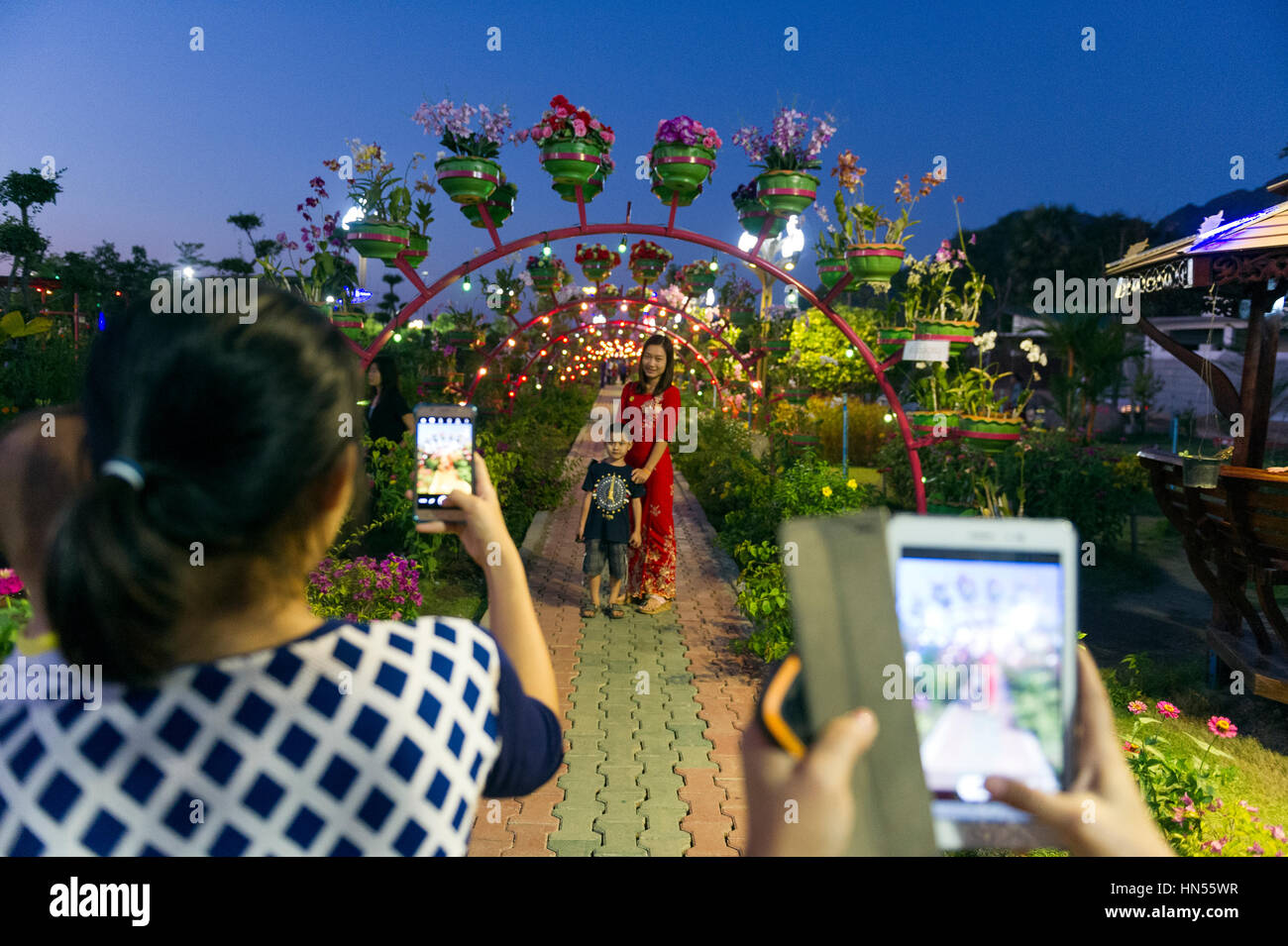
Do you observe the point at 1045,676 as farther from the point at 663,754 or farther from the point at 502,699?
the point at 663,754

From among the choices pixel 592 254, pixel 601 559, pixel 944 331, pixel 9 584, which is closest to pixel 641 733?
pixel 601 559

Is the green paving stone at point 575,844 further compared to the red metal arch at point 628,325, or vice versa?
the red metal arch at point 628,325

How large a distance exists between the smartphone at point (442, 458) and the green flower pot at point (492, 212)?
464cm

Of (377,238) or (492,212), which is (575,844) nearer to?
(377,238)

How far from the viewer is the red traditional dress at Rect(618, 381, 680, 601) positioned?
6.68 metres

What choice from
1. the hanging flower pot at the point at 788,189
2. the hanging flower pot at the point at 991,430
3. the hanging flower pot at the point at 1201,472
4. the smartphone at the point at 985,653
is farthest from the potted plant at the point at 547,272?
the smartphone at the point at 985,653

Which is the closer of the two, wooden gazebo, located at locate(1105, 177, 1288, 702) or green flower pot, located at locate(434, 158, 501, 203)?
wooden gazebo, located at locate(1105, 177, 1288, 702)

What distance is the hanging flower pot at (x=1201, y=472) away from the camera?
4977mm

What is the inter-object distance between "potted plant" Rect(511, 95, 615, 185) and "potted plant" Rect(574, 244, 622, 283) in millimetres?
6383

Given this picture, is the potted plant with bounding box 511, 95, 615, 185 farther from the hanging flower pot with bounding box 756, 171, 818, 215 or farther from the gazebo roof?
the gazebo roof

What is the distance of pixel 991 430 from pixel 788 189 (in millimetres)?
2217

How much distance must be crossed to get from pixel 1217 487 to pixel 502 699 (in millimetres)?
5571

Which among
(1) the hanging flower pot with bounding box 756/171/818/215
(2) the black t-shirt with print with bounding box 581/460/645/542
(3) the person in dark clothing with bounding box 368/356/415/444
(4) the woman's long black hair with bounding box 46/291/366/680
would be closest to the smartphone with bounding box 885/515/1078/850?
(4) the woman's long black hair with bounding box 46/291/366/680

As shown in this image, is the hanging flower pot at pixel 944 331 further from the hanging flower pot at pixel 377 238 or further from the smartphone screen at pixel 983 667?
the smartphone screen at pixel 983 667
